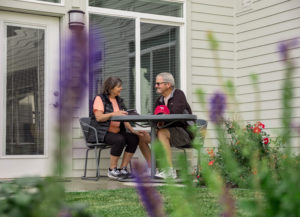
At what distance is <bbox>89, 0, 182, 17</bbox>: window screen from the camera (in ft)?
20.7

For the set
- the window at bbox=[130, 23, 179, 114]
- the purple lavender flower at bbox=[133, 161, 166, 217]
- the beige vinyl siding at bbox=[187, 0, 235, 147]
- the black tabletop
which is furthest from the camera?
the beige vinyl siding at bbox=[187, 0, 235, 147]

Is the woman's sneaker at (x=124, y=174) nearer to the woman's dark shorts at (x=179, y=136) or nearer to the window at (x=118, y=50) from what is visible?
the woman's dark shorts at (x=179, y=136)

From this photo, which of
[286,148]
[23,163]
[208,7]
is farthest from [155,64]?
[286,148]

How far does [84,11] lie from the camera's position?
6.09 m

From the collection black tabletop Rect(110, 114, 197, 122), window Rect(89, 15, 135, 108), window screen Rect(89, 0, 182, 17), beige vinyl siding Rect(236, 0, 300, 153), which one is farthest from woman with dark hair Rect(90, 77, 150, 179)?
beige vinyl siding Rect(236, 0, 300, 153)

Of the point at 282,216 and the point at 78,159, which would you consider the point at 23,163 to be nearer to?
the point at 78,159

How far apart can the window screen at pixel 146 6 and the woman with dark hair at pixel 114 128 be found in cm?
115

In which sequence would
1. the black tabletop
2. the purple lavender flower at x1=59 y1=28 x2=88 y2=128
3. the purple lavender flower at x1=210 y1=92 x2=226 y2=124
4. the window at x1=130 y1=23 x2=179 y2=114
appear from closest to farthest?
the purple lavender flower at x1=59 y1=28 x2=88 y2=128, the purple lavender flower at x1=210 y1=92 x2=226 y2=124, the black tabletop, the window at x1=130 y1=23 x2=179 y2=114

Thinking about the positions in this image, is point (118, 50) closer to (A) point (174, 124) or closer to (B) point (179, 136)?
(A) point (174, 124)

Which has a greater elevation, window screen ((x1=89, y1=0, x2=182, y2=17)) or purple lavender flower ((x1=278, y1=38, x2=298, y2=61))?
window screen ((x1=89, y1=0, x2=182, y2=17))

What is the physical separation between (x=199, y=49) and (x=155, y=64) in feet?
2.36

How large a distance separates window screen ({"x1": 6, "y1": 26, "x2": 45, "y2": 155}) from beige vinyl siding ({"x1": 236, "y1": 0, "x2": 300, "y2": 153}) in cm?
270

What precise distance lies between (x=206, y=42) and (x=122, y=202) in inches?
157

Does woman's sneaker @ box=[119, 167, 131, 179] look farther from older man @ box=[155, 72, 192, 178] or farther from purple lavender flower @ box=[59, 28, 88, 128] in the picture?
purple lavender flower @ box=[59, 28, 88, 128]
